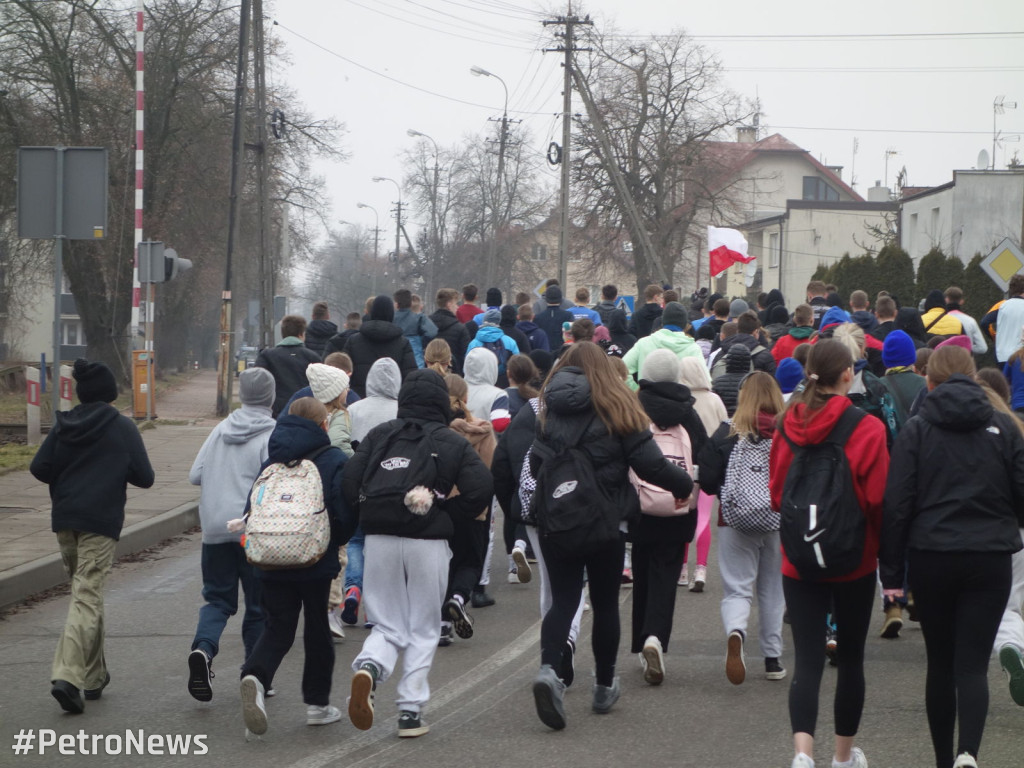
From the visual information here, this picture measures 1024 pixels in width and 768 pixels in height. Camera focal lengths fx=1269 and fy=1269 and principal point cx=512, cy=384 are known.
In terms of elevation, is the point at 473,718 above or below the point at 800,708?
below

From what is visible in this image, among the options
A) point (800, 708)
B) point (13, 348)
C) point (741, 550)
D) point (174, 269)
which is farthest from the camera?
point (13, 348)

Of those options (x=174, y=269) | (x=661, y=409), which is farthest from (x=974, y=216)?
(x=661, y=409)

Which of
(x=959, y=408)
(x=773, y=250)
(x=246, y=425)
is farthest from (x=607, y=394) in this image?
(x=773, y=250)

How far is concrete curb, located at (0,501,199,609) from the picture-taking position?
9.25 metres

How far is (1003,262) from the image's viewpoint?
16.9 metres

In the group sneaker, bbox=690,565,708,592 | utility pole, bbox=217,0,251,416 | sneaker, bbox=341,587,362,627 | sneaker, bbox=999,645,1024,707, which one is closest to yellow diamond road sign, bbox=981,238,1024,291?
sneaker, bbox=690,565,708,592

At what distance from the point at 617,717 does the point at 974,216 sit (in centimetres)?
4433

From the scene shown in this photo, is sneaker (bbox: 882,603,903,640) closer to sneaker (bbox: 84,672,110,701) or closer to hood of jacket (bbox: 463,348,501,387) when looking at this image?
hood of jacket (bbox: 463,348,501,387)

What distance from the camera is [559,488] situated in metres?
5.90

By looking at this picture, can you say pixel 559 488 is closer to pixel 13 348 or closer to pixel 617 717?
A: pixel 617 717

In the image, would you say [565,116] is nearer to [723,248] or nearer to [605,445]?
[723,248]

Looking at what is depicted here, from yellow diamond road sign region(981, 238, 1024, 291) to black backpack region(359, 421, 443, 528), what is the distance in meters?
12.9

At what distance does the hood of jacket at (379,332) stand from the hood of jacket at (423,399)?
17.7ft

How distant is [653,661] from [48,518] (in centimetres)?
727
